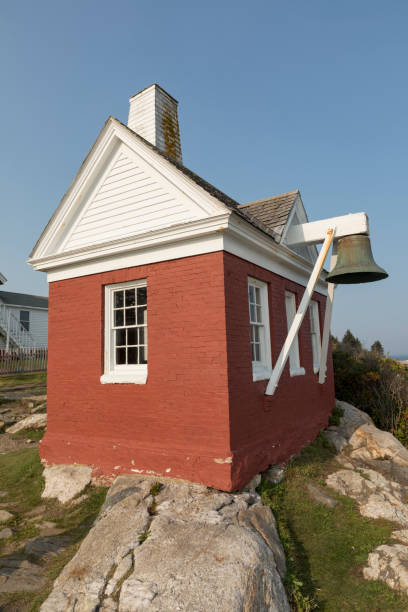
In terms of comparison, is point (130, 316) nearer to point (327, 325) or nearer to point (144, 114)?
point (327, 325)

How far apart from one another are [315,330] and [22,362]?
19.5 meters

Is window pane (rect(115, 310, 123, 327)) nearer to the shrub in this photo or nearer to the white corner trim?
the white corner trim

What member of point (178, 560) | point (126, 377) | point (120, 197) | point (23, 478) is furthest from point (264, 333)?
point (23, 478)

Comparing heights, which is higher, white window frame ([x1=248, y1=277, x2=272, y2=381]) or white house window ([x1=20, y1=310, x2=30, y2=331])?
white house window ([x1=20, y1=310, x2=30, y2=331])

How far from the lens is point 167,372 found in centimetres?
675

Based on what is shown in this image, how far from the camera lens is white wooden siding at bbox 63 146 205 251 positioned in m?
→ 7.19

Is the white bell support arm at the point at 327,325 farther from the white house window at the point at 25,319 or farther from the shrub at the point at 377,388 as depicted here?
the white house window at the point at 25,319

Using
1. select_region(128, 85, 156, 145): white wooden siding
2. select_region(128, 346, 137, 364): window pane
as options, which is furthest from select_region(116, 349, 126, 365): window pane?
select_region(128, 85, 156, 145): white wooden siding

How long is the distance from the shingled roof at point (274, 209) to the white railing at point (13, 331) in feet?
81.0

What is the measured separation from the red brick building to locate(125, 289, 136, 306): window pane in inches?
0.9

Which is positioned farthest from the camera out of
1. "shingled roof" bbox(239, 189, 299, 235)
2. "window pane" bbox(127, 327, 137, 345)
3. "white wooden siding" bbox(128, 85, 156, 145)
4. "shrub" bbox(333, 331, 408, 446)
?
"shrub" bbox(333, 331, 408, 446)

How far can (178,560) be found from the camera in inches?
165

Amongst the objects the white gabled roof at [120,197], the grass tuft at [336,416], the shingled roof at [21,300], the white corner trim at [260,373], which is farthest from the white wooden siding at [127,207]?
the shingled roof at [21,300]

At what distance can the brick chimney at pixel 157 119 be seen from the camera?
428 inches
